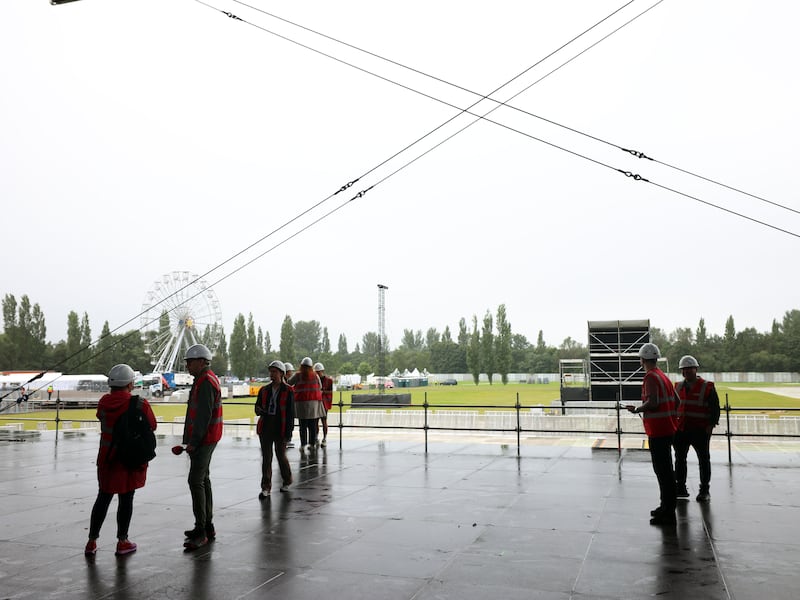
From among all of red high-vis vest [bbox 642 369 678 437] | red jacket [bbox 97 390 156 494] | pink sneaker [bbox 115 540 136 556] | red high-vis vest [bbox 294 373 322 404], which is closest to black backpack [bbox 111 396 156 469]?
red jacket [bbox 97 390 156 494]

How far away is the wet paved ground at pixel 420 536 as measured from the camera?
482 centimetres

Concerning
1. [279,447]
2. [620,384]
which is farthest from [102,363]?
[279,447]

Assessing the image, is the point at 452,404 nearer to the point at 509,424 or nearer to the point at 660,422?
the point at 509,424

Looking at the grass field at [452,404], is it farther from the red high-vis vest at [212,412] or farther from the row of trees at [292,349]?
the row of trees at [292,349]

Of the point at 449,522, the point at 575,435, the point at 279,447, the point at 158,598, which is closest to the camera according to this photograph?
the point at 158,598

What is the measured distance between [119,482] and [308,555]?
182 cm

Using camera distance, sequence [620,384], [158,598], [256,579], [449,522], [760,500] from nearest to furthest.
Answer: [158,598] < [256,579] < [449,522] < [760,500] < [620,384]

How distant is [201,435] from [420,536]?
7.70 ft

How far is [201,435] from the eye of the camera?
6.09 metres

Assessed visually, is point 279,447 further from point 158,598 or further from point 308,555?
point 158,598

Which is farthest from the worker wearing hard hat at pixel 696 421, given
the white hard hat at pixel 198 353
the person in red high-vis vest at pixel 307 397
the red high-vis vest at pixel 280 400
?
the person in red high-vis vest at pixel 307 397

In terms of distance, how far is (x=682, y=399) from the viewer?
8.34 meters

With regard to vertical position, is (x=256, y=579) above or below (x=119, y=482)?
below

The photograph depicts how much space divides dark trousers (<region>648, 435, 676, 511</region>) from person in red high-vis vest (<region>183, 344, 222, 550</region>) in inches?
183
